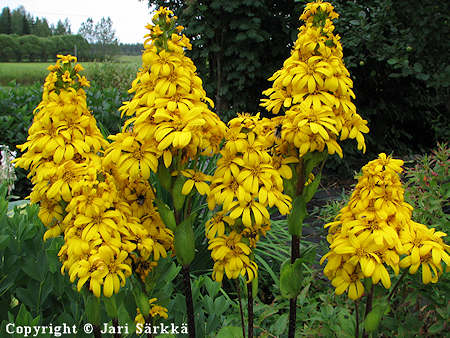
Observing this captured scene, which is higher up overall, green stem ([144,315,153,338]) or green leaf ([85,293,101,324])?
green leaf ([85,293,101,324])

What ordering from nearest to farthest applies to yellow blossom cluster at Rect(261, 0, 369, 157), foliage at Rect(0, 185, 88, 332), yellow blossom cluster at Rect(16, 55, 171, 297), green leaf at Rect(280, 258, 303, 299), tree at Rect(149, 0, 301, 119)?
yellow blossom cluster at Rect(16, 55, 171, 297) < yellow blossom cluster at Rect(261, 0, 369, 157) < green leaf at Rect(280, 258, 303, 299) < foliage at Rect(0, 185, 88, 332) < tree at Rect(149, 0, 301, 119)

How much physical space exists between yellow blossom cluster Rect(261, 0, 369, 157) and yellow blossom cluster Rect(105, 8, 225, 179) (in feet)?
0.70

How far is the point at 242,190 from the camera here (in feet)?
3.23

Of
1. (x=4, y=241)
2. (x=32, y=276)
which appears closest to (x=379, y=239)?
(x=32, y=276)

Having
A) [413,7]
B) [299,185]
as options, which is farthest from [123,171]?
[413,7]

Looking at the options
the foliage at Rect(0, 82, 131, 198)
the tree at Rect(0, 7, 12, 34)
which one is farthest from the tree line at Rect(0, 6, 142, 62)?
the foliage at Rect(0, 82, 131, 198)

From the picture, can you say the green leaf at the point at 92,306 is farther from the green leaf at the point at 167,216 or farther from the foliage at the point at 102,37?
the foliage at the point at 102,37

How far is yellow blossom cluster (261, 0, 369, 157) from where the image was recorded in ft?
3.43

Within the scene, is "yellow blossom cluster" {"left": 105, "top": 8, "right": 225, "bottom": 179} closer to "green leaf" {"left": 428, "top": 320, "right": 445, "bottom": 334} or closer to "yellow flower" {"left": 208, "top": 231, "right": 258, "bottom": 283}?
"yellow flower" {"left": 208, "top": 231, "right": 258, "bottom": 283}

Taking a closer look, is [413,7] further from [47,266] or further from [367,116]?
[47,266]

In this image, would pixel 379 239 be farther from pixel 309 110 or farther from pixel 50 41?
pixel 50 41

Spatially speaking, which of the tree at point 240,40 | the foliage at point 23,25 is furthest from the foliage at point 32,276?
the foliage at point 23,25

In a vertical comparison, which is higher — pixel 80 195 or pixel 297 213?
pixel 80 195

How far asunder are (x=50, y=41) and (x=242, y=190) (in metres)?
39.8
